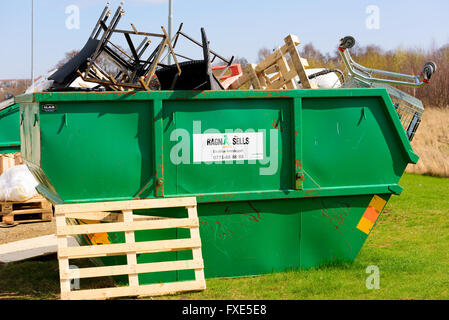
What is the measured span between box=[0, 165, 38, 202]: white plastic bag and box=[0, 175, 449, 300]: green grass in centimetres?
231

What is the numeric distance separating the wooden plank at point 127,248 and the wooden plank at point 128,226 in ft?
0.38

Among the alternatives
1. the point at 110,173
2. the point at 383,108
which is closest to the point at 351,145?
the point at 383,108

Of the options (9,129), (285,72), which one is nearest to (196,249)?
(285,72)

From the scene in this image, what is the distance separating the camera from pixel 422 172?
39.0 ft

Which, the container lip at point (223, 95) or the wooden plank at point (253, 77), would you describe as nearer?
the container lip at point (223, 95)

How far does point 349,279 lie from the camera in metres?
4.60

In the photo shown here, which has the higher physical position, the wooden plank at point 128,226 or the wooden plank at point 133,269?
the wooden plank at point 128,226

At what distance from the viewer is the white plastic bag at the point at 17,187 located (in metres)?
7.57

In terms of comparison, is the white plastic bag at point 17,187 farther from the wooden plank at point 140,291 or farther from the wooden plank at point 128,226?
the wooden plank at point 140,291

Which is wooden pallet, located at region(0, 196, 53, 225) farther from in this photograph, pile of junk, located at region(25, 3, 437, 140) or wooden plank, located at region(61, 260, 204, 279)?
wooden plank, located at region(61, 260, 204, 279)

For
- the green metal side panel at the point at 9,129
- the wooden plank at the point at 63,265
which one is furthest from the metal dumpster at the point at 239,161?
the green metal side panel at the point at 9,129

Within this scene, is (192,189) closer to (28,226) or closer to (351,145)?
(351,145)

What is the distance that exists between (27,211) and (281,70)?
4438 mm

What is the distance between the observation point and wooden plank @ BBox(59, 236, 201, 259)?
164 inches
